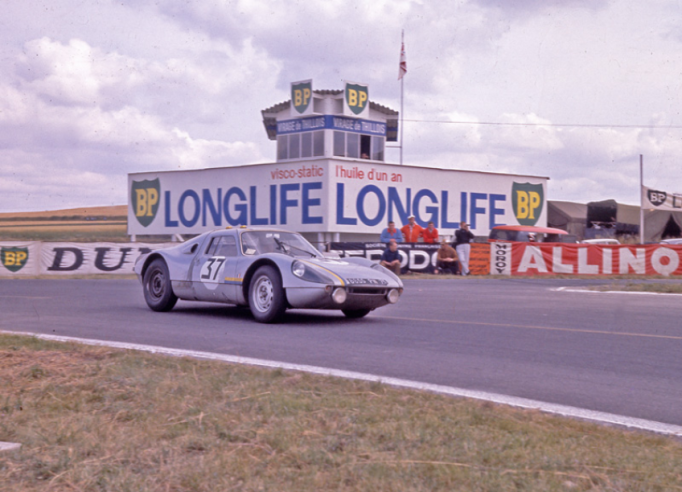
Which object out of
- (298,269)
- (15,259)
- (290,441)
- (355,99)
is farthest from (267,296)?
(355,99)

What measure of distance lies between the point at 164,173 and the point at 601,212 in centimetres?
2768

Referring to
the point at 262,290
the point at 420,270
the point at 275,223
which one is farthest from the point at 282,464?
the point at 275,223

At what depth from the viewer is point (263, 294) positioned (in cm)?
941

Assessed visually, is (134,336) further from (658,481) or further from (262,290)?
(658,481)

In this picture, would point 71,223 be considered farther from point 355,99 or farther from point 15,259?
point 15,259

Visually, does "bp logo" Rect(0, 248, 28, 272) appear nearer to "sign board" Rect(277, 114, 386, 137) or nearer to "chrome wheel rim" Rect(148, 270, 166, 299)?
"sign board" Rect(277, 114, 386, 137)

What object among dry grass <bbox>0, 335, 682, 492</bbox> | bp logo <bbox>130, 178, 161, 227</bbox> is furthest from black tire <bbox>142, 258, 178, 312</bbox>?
bp logo <bbox>130, 178, 161, 227</bbox>

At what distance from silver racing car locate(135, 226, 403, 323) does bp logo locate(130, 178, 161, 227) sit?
28.8 metres

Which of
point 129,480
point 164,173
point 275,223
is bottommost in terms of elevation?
point 129,480

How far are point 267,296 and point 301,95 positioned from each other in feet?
90.1

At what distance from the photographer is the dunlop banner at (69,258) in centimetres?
2505

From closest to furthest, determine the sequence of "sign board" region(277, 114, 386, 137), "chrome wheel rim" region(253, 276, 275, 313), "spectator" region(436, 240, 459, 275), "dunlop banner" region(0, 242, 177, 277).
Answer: "chrome wheel rim" region(253, 276, 275, 313), "spectator" region(436, 240, 459, 275), "dunlop banner" region(0, 242, 177, 277), "sign board" region(277, 114, 386, 137)

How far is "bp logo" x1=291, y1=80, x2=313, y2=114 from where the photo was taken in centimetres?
3503

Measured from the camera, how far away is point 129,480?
3.10m
